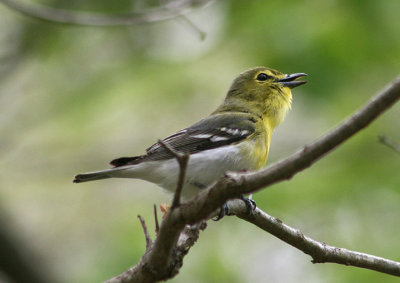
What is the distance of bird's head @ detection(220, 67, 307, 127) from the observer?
21.2ft

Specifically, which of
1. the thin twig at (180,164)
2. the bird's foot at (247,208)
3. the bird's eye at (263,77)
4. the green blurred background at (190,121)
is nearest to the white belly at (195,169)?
the bird's foot at (247,208)

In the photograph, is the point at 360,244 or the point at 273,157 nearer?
the point at 360,244

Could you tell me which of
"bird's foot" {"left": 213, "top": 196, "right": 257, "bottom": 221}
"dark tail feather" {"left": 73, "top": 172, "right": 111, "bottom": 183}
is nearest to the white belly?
"dark tail feather" {"left": 73, "top": 172, "right": 111, "bottom": 183}

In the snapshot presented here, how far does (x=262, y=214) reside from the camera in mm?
3990

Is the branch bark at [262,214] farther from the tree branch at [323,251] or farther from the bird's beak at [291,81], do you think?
the bird's beak at [291,81]

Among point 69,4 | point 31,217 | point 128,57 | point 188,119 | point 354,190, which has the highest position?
point 69,4

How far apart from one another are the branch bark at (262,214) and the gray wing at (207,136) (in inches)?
63.1

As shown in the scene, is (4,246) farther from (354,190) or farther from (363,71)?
(363,71)

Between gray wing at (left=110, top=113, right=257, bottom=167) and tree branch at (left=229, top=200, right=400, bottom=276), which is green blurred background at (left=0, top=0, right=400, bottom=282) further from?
tree branch at (left=229, top=200, right=400, bottom=276)

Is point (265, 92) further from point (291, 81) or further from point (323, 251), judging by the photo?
point (323, 251)

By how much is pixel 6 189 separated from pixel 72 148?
193 centimetres

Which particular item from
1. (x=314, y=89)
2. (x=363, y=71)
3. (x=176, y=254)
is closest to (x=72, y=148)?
(x=314, y=89)

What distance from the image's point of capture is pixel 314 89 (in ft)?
21.4

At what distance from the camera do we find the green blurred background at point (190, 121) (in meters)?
6.27
